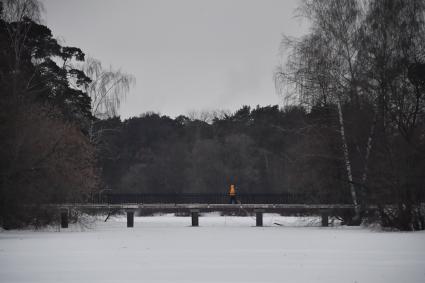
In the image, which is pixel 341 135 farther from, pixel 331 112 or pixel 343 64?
pixel 343 64

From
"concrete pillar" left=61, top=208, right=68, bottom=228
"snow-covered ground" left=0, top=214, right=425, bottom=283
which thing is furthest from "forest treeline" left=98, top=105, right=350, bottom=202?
"snow-covered ground" left=0, top=214, right=425, bottom=283

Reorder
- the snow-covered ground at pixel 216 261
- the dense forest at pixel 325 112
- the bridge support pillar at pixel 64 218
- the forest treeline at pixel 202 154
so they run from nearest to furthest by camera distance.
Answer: the snow-covered ground at pixel 216 261 < the dense forest at pixel 325 112 < the bridge support pillar at pixel 64 218 < the forest treeline at pixel 202 154

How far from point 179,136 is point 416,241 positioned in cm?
7414

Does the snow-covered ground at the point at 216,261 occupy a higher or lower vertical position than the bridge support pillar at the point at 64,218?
lower

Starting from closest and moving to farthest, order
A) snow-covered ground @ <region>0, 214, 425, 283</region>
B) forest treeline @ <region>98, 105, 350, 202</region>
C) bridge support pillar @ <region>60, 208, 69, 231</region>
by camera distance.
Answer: snow-covered ground @ <region>0, 214, 425, 283</region>, bridge support pillar @ <region>60, 208, 69, 231</region>, forest treeline @ <region>98, 105, 350, 202</region>

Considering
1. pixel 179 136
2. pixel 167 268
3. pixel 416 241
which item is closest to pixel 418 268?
pixel 167 268

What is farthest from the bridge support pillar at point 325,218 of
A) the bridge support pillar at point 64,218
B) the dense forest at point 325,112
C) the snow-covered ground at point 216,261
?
the bridge support pillar at point 64,218

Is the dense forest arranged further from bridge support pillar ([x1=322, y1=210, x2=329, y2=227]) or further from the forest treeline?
the forest treeline

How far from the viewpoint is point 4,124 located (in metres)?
23.3

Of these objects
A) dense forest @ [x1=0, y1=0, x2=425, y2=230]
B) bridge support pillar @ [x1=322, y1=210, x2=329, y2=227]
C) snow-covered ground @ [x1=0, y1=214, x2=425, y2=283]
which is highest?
dense forest @ [x1=0, y1=0, x2=425, y2=230]

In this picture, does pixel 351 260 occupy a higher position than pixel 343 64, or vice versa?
pixel 343 64

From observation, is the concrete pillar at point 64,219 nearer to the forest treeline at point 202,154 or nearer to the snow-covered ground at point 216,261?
the snow-covered ground at point 216,261

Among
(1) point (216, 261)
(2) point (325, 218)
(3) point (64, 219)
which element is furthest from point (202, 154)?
(1) point (216, 261)

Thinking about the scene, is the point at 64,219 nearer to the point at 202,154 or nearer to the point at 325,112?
the point at 325,112
